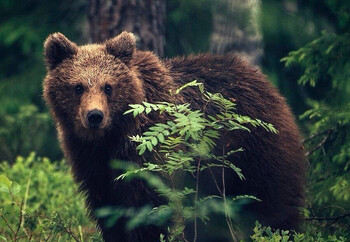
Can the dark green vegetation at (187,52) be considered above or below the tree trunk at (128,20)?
below

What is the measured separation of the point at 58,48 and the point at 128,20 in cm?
190

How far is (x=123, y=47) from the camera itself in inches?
230

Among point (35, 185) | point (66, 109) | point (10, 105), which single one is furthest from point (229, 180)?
point (10, 105)

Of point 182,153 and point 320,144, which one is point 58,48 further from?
point 320,144

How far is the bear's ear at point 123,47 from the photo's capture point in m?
5.85

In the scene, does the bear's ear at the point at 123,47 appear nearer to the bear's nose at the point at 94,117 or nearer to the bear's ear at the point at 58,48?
the bear's ear at the point at 58,48

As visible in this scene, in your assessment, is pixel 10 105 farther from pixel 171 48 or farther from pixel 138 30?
pixel 138 30

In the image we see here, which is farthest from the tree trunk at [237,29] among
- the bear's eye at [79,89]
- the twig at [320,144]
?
the bear's eye at [79,89]

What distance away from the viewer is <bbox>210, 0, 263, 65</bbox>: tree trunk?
10281mm

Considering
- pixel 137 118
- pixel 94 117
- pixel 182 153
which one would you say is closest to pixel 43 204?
pixel 137 118

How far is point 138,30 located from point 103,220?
2495 mm

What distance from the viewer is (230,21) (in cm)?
1030

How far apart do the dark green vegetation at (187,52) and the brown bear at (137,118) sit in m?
0.42

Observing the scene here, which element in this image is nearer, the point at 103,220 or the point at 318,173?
the point at 103,220
